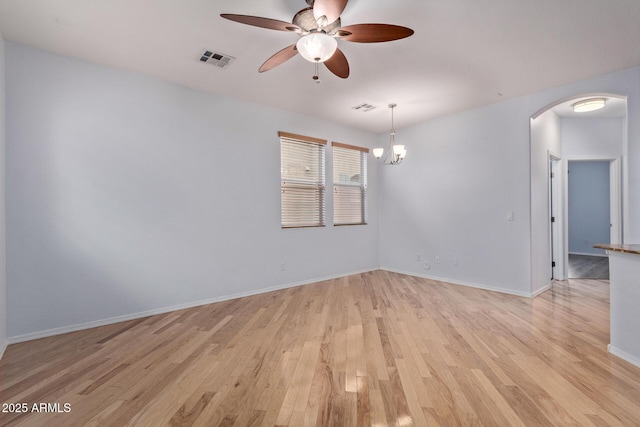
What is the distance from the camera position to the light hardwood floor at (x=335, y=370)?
1.72 meters

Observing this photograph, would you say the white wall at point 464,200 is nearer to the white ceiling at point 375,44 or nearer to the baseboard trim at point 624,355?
the white ceiling at point 375,44

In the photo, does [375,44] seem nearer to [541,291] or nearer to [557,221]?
[541,291]

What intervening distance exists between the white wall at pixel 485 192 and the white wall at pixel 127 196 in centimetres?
245

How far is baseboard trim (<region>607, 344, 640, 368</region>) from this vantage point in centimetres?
225

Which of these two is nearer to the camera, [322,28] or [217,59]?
[322,28]

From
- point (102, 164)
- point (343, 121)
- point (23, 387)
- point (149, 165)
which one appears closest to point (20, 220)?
point (102, 164)

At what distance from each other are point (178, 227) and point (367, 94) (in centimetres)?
305

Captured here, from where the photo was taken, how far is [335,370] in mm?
2188

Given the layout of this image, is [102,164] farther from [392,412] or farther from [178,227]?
[392,412]

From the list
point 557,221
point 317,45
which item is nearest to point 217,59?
point 317,45

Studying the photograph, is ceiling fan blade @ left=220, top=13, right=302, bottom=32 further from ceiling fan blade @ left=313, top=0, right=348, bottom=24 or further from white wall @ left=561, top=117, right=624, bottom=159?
white wall @ left=561, top=117, right=624, bottom=159

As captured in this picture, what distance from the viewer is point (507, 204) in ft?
14.1

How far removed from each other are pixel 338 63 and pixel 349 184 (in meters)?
3.24

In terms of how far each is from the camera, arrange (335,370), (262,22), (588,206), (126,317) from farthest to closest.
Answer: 1. (588,206)
2. (126,317)
3. (335,370)
4. (262,22)
